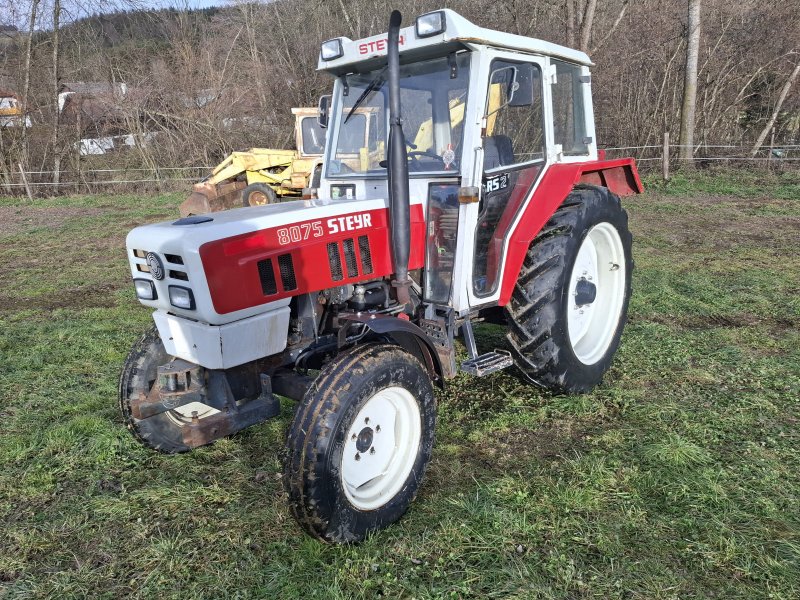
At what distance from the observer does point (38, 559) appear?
102 inches

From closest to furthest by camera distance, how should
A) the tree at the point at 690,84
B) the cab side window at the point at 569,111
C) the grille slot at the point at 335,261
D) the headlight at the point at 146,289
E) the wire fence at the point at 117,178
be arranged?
the headlight at the point at 146,289 < the grille slot at the point at 335,261 < the cab side window at the point at 569,111 < the tree at the point at 690,84 < the wire fence at the point at 117,178

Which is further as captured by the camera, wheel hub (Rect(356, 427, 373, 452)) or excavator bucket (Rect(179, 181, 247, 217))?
excavator bucket (Rect(179, 181, 247, 217))

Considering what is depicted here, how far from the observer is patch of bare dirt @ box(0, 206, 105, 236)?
1177 cm

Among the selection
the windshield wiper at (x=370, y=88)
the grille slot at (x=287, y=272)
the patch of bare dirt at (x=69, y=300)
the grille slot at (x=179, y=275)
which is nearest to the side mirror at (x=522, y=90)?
the windshield wiper at (x=370, y=88)

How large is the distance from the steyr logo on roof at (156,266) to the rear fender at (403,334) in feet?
2.79

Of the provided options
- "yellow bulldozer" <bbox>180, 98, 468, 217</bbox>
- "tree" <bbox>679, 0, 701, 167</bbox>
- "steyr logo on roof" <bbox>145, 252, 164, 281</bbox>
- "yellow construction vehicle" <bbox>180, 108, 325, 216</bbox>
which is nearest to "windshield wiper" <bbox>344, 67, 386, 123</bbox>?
"steyr logo on roof" <bbox>145, 252, 164, 281</bbox>

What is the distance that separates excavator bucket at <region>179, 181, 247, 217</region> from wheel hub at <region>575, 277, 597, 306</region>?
8602mm

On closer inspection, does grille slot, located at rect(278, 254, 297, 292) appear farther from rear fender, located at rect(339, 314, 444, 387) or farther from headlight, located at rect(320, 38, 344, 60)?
headlight, located at rect(320, 38, 344, 60)

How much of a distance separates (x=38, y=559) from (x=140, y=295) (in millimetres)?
1232

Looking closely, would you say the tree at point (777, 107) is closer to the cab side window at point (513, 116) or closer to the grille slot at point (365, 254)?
the cab side window at point (513, 116)

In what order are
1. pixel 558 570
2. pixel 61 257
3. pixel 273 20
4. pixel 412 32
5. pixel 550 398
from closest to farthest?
pixel 558 570 → pixel 412 32 → pixel 550 398 → pixel 61 257 → pixel 273 20

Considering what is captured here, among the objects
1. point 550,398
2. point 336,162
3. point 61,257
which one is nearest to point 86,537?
point 336,162

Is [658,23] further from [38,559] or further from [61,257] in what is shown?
[38,559]

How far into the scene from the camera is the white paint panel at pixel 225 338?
264cm
